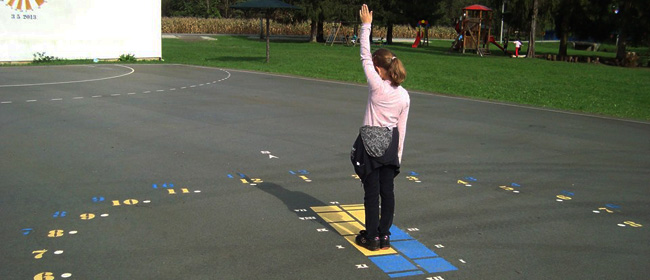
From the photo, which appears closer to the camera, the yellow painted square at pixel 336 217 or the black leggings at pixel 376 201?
the black leggings at pixel 376 201

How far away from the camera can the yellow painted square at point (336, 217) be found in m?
6.06

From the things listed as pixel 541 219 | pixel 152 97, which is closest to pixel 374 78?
pixel 541 219

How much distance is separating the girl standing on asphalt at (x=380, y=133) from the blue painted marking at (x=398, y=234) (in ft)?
1.29

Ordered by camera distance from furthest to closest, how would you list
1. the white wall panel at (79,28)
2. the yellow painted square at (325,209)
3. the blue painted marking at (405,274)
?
1. the white wall panel at (79,28)
2. the yellow painted square at (325,209)
3. the blue painted marking at (405,274)

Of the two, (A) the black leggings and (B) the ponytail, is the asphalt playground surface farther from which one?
(B) the ponytail

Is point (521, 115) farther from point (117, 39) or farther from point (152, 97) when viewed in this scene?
point (117, 39)

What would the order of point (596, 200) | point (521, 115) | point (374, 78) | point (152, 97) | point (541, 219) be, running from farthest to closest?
point (152, 97) < point (521, 115) < point (596, 200) < point (541, 219) < point (374, 78)

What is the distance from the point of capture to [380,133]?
506 cm

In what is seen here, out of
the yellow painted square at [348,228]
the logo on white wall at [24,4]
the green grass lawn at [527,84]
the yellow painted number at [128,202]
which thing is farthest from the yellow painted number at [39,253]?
the logo on white wall at [24,4]

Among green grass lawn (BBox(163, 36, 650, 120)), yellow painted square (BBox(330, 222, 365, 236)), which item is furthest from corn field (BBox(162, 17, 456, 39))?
yellow painted square (BBox(330, 222, 365, 236))

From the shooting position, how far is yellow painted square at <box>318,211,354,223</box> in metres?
6.06

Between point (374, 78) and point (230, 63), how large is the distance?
22.4 meters

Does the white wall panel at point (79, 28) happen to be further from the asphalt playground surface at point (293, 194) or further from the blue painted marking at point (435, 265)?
the blue painted marking at point (435, 265)

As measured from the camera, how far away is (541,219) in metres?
6.24
